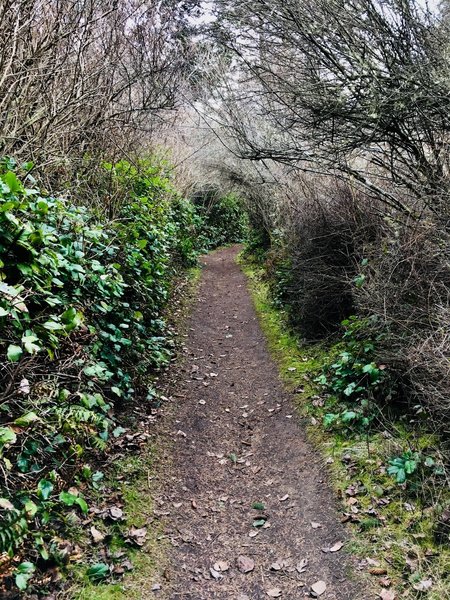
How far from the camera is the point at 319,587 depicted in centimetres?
326

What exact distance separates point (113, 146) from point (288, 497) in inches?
258

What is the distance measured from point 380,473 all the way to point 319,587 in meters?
1.27

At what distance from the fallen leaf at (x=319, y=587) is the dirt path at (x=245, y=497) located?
3 cm

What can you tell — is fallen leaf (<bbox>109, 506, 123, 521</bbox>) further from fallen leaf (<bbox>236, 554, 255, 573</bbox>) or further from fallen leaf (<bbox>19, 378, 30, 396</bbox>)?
fallen leaf (<bbox>19, 378, 30, 396</bbox>)

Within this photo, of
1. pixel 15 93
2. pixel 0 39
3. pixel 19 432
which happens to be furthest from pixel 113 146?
pixel 19 432

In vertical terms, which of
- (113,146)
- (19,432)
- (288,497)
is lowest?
(288,497)

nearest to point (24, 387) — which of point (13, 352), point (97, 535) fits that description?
point (13, 352)

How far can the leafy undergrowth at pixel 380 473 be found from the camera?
3180mm

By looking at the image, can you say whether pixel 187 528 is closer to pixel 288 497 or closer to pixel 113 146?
pixel 288 497

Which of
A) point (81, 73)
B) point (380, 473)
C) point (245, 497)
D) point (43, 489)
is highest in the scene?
point (81, 73)

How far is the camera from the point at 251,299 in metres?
11.7

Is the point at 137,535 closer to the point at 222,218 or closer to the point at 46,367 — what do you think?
the point at 46,367

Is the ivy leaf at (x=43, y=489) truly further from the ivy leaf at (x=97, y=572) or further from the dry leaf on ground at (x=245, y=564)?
the dry leaf on ground at (x=245, y=564)

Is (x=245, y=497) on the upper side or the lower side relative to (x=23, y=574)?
lower
